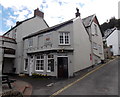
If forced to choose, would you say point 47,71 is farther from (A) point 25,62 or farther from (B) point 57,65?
(A) point 25,62

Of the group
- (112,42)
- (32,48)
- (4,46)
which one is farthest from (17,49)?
(112,42)

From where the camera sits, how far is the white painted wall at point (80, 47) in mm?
14510

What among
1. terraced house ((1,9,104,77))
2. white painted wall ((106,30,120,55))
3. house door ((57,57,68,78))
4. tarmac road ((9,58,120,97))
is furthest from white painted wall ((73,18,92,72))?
white painted wall ((106,30,120,55))

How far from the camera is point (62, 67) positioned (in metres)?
13.7

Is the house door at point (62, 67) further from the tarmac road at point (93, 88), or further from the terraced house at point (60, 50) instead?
the tarmac road at point (93, 88)

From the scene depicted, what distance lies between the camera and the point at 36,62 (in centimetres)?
1627

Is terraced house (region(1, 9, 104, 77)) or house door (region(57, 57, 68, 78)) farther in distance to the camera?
terraced house (region(1, 9, 104, 77))

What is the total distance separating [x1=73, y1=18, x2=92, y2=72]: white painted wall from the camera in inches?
571

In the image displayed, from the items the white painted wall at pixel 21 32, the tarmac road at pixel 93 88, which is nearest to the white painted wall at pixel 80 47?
the tarmac road at pixel 93 88

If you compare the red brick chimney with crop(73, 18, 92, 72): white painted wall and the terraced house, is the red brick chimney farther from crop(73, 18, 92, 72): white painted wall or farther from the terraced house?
crop(73, 18, 92, 72): white painted wall

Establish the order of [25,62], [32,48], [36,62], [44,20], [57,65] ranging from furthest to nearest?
[44,20] < [25,62] < [32,48] < [36,62] < [57,65]

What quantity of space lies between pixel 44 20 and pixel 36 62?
1115 cm

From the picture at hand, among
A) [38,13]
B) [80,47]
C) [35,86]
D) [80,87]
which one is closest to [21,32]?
[38,13]

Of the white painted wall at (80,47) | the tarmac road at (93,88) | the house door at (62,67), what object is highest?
the white painted wall at (80,47)
